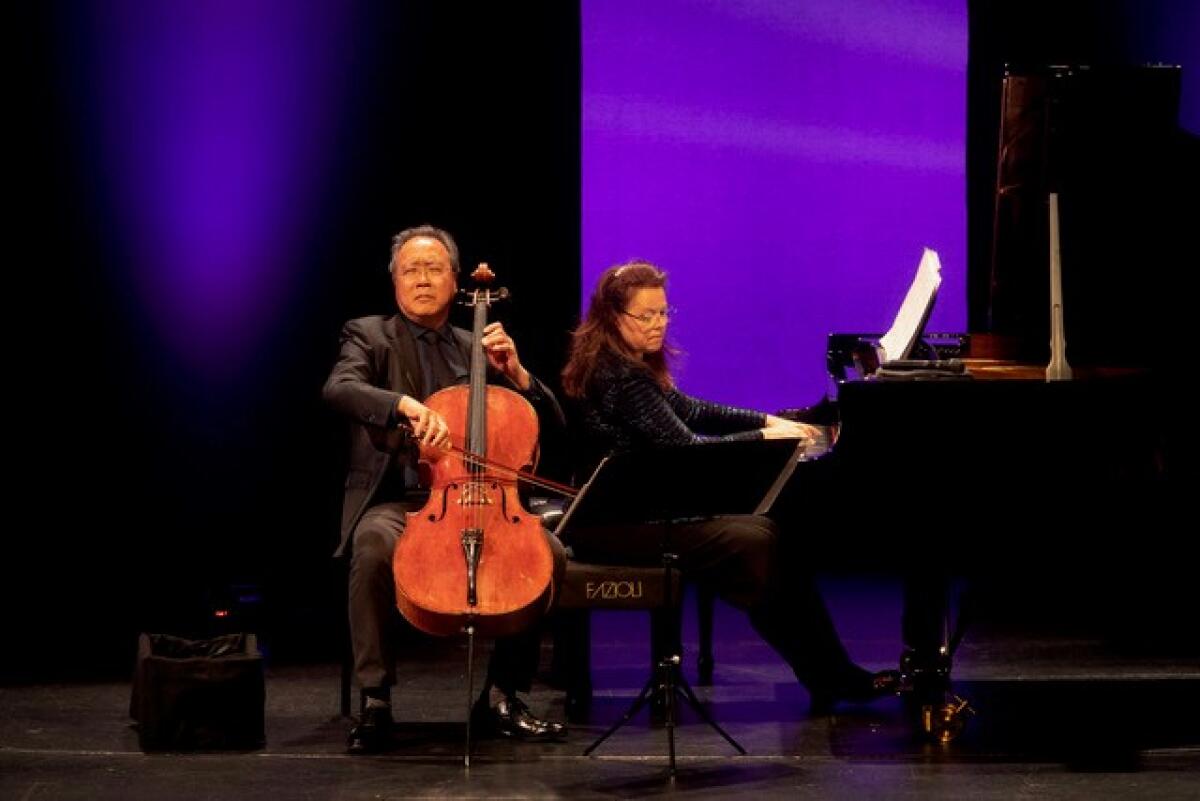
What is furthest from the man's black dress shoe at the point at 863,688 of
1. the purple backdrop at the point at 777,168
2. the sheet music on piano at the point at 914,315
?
the purple backdrop at the point at 777,168

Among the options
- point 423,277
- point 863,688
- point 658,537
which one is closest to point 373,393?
point 423,277

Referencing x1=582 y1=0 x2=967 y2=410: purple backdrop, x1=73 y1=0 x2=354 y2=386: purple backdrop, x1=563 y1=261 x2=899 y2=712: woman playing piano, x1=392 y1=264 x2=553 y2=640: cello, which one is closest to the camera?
x1=392 y1=264 x2=553 y2=640: cello

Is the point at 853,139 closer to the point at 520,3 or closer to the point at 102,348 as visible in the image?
the point at 520,3

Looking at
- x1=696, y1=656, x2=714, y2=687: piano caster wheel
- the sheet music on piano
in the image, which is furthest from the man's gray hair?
x1=696, y1=656, x2=714, y2=687: piano caster wheel

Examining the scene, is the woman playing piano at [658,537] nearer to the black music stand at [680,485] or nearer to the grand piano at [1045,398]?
the grand piano at [1045,398]

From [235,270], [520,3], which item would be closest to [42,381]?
[235,270]

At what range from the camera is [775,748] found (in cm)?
436

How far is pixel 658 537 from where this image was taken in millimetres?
4625

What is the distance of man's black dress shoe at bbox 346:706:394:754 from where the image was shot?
14.3 ft

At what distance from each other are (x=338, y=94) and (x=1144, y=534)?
338 cm

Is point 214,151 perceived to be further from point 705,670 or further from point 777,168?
point 705,670

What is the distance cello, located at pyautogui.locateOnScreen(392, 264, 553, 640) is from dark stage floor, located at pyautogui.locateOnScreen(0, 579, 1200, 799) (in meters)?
0.39

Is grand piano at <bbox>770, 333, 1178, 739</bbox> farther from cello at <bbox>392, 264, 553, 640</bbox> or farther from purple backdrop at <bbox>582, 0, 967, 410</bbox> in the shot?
purple backdrop at <bbox>582, 0, 967, 410</bbox>

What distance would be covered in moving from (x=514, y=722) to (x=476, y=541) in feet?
2.19
